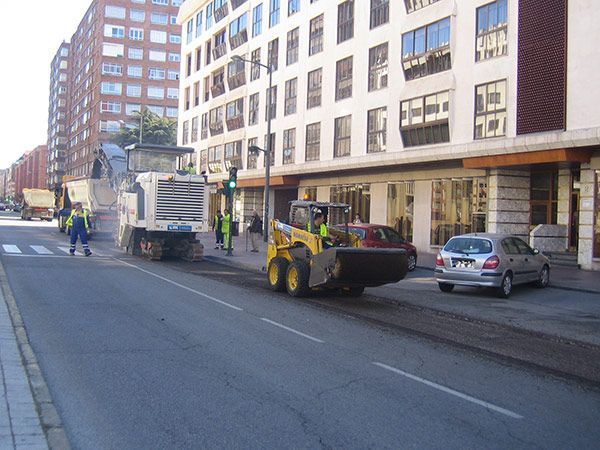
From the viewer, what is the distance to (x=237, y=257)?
23.6m

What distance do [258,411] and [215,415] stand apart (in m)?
0.38

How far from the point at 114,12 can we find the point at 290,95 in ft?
195

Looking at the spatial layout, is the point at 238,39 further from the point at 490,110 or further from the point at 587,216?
the point at 587,216

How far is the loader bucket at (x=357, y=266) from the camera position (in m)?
11.8

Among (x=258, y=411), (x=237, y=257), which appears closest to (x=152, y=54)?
(x=237, y=257)

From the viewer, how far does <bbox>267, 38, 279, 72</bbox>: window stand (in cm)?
3888

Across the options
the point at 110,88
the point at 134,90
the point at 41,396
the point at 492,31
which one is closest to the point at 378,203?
the point at 492,31

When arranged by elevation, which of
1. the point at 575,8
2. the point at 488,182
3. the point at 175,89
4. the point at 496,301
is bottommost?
the point at 496,301

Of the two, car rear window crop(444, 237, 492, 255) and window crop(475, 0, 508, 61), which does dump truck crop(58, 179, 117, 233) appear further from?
car rear window crop(444, 237, 492, 255)

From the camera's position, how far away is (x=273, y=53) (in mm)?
39438

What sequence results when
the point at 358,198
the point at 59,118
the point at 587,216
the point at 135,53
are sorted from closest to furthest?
the point at 587,216 < the point at 358,198 < the point at 135,53 < the point at 59,118

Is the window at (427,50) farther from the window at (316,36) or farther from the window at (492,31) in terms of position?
the window at (316,36)

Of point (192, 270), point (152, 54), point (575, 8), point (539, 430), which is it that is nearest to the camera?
point (539, 430)

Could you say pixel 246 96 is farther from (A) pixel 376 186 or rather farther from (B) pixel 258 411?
(B) pixel 258 411
